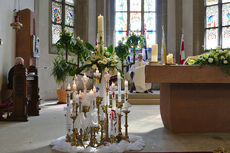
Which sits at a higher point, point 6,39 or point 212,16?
point 212,16

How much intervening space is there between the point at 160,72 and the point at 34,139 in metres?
2.07

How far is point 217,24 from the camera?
38.2 ft

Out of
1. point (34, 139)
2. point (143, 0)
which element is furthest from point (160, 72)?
point (143, 0)

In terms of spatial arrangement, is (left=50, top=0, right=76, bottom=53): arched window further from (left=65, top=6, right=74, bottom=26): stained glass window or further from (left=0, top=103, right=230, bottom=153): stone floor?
(left=0, top=103, right=230, bottom=153): stone floor

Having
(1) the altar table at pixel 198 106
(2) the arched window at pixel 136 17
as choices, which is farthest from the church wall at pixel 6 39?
(2) the arched window at pixel 136 17

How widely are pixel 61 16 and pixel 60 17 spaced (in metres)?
0.07

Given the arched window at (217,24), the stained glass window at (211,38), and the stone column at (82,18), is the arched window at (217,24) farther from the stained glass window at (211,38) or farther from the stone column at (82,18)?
the stone column at (82,18)

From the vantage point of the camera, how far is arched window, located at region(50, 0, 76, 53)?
1082cm

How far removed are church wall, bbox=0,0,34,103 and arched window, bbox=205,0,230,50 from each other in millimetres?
8329

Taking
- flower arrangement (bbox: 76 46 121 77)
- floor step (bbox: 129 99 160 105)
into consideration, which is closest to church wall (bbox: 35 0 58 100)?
floor step (bbox: 129 99 160 105)

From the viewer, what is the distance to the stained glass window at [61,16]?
35.7ft

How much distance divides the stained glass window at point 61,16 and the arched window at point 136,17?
2378 millimetres

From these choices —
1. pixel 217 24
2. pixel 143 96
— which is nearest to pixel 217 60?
A: pixel 143 96

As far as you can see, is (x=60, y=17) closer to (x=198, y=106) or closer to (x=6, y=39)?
(x=6, y=39)
